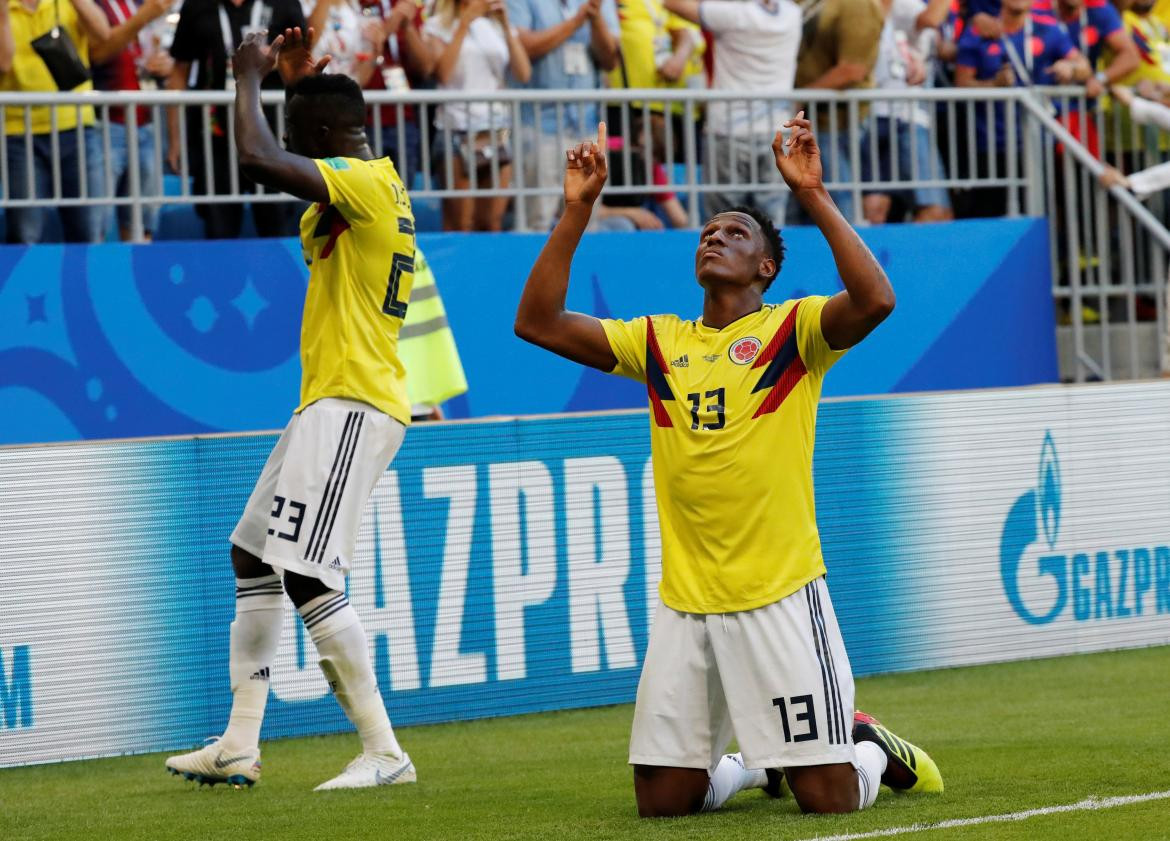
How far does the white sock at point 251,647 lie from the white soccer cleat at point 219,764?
0.10ft

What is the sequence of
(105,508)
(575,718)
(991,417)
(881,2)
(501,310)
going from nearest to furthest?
(105,508), (575,718), (991,417), (501,310), (881,2)

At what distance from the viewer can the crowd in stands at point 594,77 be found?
1098 centimetres

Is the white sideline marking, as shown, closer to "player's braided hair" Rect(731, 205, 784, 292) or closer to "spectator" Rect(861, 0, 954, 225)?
"player's braided hair" Rect(731, 205, 784, 292)

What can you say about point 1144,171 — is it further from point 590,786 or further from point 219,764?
point 219,764

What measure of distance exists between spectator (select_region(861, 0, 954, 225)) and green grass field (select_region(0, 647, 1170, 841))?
446 centimetres

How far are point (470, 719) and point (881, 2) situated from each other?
6.61m

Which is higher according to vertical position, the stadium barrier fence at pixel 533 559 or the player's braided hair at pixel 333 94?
the player's braided hair at pixel 333 94

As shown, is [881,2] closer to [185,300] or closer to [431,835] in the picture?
[185,300]

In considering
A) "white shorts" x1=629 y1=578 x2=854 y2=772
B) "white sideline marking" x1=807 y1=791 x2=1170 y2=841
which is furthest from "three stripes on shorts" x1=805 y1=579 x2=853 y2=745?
"white sideline marking" x1=807 y1=791 x2=1170 y2=841

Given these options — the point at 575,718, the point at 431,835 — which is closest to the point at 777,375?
the point at 431,835

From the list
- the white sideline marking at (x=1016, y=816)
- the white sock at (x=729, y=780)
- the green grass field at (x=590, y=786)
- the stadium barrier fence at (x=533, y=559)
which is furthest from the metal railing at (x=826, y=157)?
the white sideline marking at (x=1016, y=816)

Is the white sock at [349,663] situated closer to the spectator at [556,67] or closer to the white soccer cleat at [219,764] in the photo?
the white soccer cleat at [219,764]

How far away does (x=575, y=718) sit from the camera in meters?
9.12

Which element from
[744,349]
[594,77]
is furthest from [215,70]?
[744,349]
